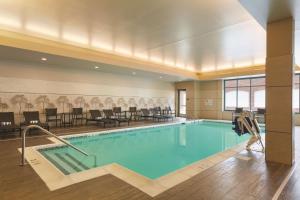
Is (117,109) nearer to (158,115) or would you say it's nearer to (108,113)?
(108,113)

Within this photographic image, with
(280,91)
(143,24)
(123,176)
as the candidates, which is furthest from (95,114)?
(280,91)

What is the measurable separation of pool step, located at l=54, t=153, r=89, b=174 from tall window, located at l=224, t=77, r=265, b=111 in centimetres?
1121

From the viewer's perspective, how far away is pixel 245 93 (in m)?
12.3

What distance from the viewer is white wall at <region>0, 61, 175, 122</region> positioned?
7359mm

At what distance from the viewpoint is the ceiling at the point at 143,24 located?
4070 mm

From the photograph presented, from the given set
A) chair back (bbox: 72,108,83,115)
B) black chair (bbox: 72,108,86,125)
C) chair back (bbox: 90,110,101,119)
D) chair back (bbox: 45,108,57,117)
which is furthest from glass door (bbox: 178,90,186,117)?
chair back (bbox: 45,108,57,117)

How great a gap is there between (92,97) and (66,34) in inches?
166

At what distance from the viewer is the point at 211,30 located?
534cm

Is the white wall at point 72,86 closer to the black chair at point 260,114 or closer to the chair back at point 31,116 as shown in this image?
the chair back at point 31,116

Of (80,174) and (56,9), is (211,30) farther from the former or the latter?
(80,174)

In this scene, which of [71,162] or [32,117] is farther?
[32,117]

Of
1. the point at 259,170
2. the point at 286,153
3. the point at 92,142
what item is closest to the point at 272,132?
the point at 286,153

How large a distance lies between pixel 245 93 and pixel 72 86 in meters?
10.8

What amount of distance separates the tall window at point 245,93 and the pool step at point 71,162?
11209 mm
